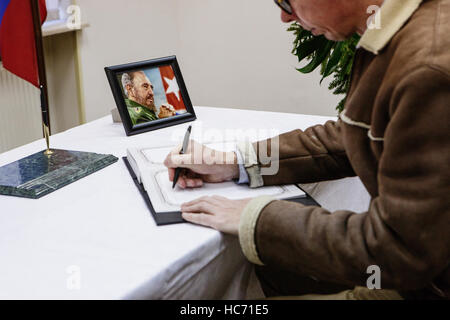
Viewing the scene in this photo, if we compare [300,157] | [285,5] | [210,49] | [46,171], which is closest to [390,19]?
[285,5]

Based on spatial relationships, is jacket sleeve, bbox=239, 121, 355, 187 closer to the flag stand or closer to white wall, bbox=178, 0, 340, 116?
the flag stand

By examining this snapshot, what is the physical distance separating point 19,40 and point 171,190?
0.55 m

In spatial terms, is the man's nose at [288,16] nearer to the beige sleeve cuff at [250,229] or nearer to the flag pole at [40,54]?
the beige sleeve cuff at [250,229]

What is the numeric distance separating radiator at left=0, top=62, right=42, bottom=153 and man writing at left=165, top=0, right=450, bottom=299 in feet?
→ 6.07

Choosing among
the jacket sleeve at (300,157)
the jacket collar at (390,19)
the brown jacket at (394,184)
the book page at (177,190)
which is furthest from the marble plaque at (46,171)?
the jacket collar at (390,19)

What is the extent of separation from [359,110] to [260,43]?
2368mm

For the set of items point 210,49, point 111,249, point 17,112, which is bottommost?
point 17,112

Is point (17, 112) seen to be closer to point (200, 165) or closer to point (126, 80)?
point (126, 80)

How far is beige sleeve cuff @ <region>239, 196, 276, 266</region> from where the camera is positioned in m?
0.80

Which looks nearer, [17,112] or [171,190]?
[171,190]

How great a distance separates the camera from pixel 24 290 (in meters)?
0.67

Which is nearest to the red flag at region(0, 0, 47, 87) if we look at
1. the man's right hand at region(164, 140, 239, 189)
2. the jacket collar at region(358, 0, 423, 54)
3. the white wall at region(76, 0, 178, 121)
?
the man's right hand at region(164, 140, 239, 189)

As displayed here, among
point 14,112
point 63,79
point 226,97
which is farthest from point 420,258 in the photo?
point 226,97

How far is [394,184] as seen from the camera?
27.0 inches
